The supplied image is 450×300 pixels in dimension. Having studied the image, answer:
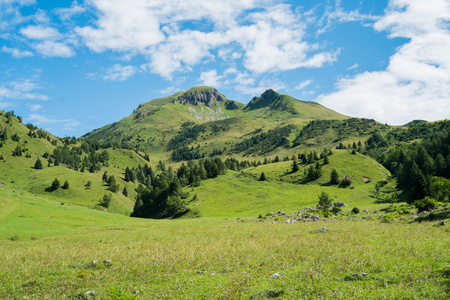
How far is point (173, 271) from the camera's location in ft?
52.5

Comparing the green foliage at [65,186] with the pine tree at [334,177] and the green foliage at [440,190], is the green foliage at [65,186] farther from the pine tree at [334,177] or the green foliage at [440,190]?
the green foliage at [440,190]

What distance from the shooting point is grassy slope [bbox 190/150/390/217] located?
9238 centimetres

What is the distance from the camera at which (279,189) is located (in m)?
117

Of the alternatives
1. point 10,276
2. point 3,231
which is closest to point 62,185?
point 3,231

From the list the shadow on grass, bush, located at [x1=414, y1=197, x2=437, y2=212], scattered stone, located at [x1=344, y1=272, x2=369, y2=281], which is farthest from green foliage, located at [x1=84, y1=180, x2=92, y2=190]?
scattered stone, located at [x1=344, y1=272, x2=369, y2=281]

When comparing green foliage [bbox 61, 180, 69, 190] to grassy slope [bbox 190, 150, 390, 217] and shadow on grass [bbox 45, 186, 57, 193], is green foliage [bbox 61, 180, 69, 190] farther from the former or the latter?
grassy slope [bbox 190, 150, 390, 217]

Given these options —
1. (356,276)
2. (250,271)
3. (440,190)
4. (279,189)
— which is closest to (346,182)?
(279,189)

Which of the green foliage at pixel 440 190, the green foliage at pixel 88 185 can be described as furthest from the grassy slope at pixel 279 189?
the green foliage at pixel 88 185

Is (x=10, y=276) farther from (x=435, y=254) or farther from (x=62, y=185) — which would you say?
(x=62, y=185)

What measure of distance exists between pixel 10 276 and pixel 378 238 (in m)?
29.2

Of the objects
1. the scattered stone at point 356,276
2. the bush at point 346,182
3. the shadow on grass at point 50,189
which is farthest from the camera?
the shadow on grass at point 50,189

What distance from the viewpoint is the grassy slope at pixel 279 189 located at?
92.4 m

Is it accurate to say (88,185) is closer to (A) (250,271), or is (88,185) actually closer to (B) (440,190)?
(A) (250,271)

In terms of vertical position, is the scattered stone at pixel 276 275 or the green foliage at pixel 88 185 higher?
the scattered stone at pixel 276 275
